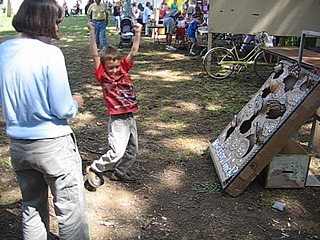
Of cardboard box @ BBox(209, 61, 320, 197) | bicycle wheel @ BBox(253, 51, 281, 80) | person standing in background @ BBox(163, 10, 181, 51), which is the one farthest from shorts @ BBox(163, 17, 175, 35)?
cardboard box @ BBox(209, 61, 320, 197)

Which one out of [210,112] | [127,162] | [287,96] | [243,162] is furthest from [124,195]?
[210,112]

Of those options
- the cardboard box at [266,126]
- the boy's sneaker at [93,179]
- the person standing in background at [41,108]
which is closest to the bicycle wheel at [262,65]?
the cardboard box at [266,126]

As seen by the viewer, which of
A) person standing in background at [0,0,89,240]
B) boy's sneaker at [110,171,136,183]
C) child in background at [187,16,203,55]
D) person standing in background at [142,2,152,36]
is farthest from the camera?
person standing in background at [142,2,152,36]

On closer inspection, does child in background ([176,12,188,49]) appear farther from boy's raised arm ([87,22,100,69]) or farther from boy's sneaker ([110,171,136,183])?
boy's raised arm ([87,22,100,69])

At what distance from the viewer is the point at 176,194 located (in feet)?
11.6

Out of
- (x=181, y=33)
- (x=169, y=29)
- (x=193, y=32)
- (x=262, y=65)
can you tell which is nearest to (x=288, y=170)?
(x=262, y=65)

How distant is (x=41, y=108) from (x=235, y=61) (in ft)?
22.3

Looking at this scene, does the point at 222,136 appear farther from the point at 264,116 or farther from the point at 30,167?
the point at 30,167

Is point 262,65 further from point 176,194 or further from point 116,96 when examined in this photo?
point 116,96

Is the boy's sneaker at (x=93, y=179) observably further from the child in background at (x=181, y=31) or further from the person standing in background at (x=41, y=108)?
the child in background at (x=181, y=31)

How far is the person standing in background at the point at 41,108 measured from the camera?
1948 mm

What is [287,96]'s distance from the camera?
3.54 m

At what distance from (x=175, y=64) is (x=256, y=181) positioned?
6553 millimetres

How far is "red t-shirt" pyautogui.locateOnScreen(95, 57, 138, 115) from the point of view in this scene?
11.0ft
